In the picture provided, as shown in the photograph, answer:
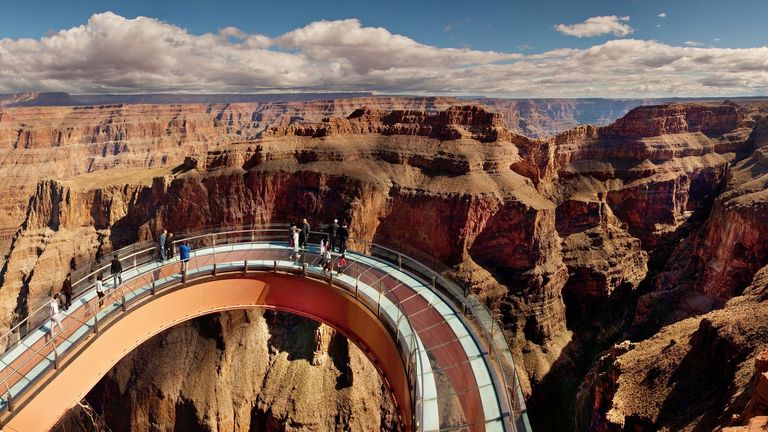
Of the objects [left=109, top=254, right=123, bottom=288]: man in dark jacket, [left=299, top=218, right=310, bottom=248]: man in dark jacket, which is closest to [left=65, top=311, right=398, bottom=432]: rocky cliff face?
[left=299, top=218, right=310, bottom=248]: man in dark jacket

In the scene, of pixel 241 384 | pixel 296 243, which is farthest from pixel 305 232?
pixel 241 384

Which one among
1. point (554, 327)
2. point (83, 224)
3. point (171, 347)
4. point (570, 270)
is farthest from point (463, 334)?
point (83, 224)

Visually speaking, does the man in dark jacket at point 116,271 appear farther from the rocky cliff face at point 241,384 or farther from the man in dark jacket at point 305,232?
the rocky cliff face at point 241,384

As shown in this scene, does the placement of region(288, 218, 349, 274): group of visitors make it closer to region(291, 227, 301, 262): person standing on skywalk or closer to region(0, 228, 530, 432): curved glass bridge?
region(291, 227, 301, 262): person standing on skywalk

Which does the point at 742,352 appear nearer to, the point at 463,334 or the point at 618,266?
the point at 463,334

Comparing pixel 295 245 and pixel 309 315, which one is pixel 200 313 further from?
pixel 295 245

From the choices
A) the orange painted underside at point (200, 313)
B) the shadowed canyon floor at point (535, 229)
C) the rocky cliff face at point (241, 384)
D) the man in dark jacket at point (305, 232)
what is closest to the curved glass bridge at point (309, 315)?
the orange painted underside at point (200, 313)
